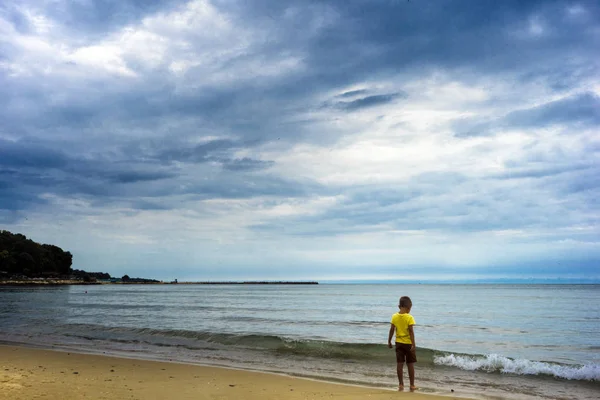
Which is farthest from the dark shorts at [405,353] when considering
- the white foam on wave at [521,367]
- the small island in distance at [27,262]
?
the small island in distance at [27,262]

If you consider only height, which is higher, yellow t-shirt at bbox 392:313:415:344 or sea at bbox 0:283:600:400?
yellow t-shirt at bbox 392:313:415:344

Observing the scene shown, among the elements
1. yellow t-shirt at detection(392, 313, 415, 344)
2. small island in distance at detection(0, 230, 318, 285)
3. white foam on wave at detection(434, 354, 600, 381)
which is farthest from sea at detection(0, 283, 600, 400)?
small island in distance at detection(0, 230, 318, 285)

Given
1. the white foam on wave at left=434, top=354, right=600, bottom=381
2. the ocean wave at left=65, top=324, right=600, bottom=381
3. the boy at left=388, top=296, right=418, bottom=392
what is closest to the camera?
the boy at left=388, top=296, right=418, bottom=392

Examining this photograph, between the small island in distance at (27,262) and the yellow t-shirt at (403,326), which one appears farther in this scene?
the small island in distance at (27,262)

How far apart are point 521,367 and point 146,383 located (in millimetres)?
12624

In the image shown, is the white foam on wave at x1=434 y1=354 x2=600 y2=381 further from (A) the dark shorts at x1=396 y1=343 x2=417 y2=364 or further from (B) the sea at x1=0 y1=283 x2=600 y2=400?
(A) the dark shorts at x1=396 y1=343 x2=417 y2=364

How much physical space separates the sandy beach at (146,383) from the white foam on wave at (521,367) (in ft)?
20.6

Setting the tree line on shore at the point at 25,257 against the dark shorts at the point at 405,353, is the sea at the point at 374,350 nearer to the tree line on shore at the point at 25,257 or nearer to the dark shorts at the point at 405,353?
the dark shorts at the point at 405,353

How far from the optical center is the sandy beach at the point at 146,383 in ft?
32.7

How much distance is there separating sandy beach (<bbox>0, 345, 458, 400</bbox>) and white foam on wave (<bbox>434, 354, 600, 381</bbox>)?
20.6ft

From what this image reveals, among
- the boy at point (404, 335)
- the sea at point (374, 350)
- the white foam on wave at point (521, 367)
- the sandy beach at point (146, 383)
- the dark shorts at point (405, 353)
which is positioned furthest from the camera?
the white foam on wave at point (521, 367)

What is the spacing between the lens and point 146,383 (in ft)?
37.6

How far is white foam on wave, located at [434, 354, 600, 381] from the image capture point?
14.6 m

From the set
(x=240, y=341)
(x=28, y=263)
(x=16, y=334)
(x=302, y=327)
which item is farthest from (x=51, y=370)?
(x=28, y=263)
